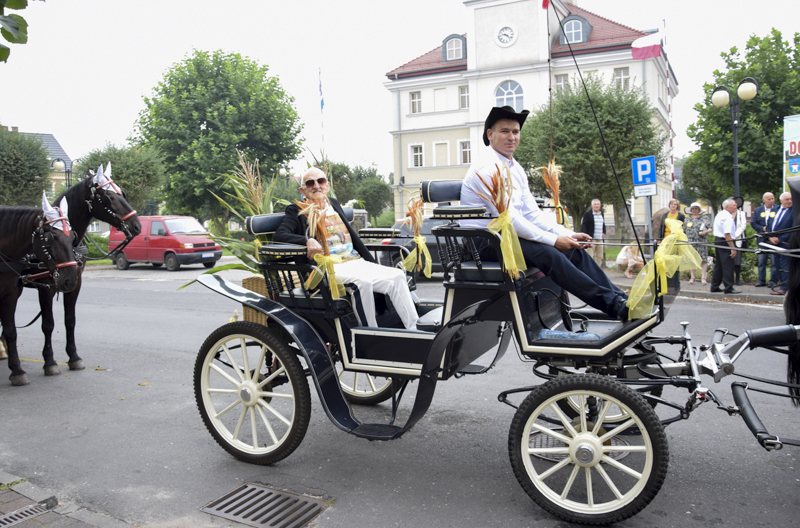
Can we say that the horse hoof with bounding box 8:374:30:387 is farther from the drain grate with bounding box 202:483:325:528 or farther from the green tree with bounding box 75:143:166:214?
the green tree with bounding box 75:143:166:214

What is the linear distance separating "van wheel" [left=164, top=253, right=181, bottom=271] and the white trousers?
55.6ft

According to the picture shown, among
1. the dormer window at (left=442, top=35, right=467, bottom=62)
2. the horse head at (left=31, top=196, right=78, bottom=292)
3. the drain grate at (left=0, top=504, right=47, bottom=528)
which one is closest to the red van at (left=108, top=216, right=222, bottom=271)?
the horse head at (left=31, top=196, right=78, bottom=292)

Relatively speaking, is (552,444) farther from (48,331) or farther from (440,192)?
(48,331)

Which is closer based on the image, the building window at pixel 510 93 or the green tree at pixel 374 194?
the building window at pixel 510 93

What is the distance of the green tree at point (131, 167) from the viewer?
86.1 ft

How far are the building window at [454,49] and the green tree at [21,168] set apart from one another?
25.6 metres

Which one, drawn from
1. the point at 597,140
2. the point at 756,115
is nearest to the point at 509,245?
the point at 756,115

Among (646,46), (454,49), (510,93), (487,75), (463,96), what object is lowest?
(646,46)

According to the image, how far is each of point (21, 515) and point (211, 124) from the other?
105ft

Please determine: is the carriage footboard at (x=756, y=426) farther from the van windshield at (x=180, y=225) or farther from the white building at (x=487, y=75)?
the white building at (x=487, y=75)

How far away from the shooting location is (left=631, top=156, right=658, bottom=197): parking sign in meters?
10.9

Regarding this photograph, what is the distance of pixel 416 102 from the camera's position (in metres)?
42.1

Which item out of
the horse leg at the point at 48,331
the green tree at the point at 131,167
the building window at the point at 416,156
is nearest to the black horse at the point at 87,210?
the horse leg at the point at 48,331

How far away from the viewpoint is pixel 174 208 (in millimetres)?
34562
